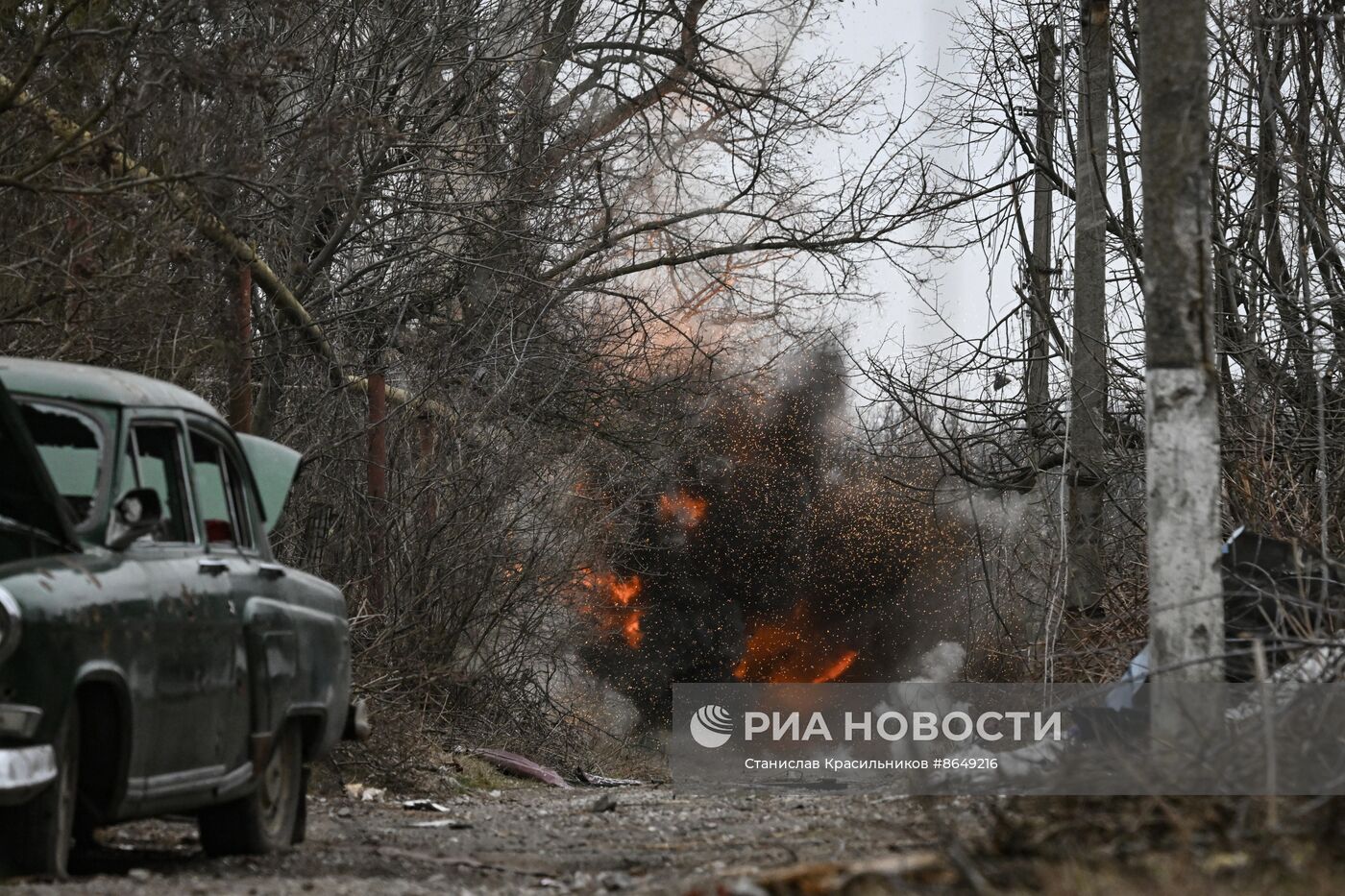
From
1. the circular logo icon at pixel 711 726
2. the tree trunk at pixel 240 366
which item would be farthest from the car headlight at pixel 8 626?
the circular logo icon at pixel 711 726

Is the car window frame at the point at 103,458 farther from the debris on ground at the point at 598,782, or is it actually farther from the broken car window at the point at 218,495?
the debris on ground at the point at 598,782

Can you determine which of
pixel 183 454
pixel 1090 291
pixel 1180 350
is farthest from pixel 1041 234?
pixel 183 454

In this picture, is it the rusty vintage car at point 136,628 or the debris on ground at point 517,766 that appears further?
the debris on ground at point 517,766

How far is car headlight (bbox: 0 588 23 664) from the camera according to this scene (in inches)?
233

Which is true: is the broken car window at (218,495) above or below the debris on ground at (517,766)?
above

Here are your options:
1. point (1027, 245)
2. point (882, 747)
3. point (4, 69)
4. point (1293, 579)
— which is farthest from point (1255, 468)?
point (882, 747)

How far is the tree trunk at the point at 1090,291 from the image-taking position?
650 inches

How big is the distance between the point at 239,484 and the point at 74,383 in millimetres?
1503

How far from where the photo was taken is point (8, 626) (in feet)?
19.4

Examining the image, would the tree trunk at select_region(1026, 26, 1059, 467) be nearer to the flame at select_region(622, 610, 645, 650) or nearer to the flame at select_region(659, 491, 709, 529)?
the flame at select_region(622, 610, 645, 650)

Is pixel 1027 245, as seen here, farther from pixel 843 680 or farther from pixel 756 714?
pixel 843 680

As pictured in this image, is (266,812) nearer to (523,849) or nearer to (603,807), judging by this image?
(523,849)

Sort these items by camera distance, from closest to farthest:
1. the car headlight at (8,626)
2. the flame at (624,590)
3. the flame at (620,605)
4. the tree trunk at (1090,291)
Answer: the car headlight at (8,626), the tree trunk at (1090,291), the flame at (620,605), the flame at (624,590)

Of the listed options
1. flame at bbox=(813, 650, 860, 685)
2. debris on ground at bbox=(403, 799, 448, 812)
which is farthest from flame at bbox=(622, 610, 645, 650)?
debris on ground at bbox=(403, 799, 448, 812)
